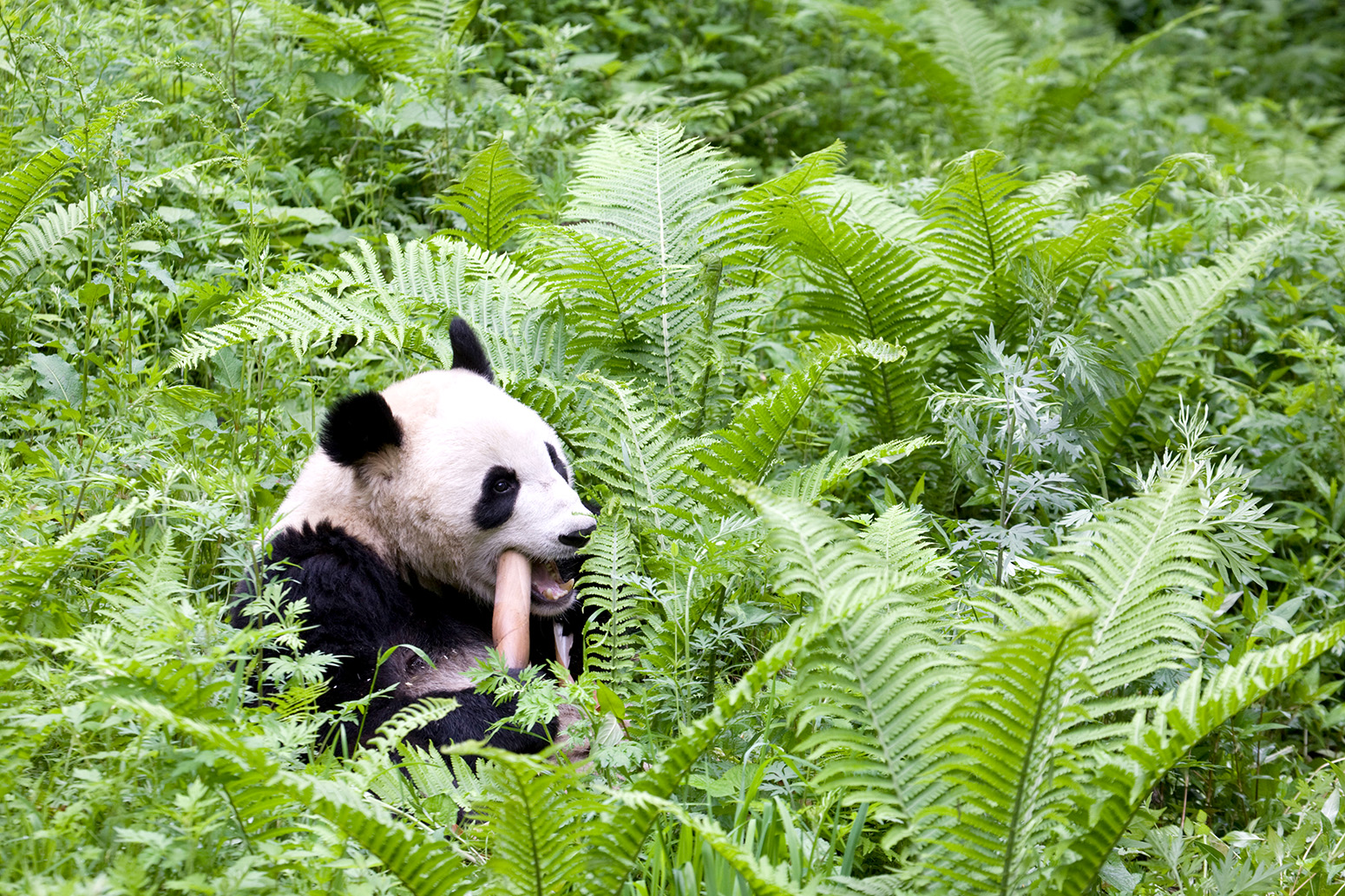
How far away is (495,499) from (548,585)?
0.33 m

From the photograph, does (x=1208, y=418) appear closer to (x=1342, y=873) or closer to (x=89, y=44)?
(x=1342, y=873)

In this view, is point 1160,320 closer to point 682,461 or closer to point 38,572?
point 682,461

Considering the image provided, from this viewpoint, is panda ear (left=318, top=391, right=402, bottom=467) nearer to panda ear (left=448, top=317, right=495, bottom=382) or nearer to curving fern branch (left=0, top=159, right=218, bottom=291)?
panda ear (left=448, top=317, right=495, bottom=382)

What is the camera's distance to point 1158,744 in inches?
86.2

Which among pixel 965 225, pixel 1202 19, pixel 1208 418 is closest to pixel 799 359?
pixel 965 225

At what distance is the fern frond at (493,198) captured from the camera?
446 cm

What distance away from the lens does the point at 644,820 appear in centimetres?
223

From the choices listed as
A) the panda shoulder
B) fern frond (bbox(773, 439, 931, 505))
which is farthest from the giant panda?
fern frond (bbox(773, 439, 931, 505))

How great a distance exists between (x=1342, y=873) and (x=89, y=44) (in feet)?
17.0

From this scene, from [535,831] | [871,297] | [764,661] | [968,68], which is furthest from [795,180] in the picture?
[968,68]

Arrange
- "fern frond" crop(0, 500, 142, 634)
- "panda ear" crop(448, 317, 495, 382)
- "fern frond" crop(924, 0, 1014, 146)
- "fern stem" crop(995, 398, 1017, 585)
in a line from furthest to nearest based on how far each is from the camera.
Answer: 1. "fern frond" crop(924, 0, 1014, 146)
2. "panda ear" crop(448, 317, 495, 382)
3. "fern stem" crop(995, 398, 1017, 585)
4. "fern frond" crop(0, 500, 142, 634)

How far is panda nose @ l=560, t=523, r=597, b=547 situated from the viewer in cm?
328

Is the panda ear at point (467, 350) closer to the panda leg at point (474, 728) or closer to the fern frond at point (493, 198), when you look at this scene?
the fern frond at point (493, 198)

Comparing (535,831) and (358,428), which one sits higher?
(358,428)
